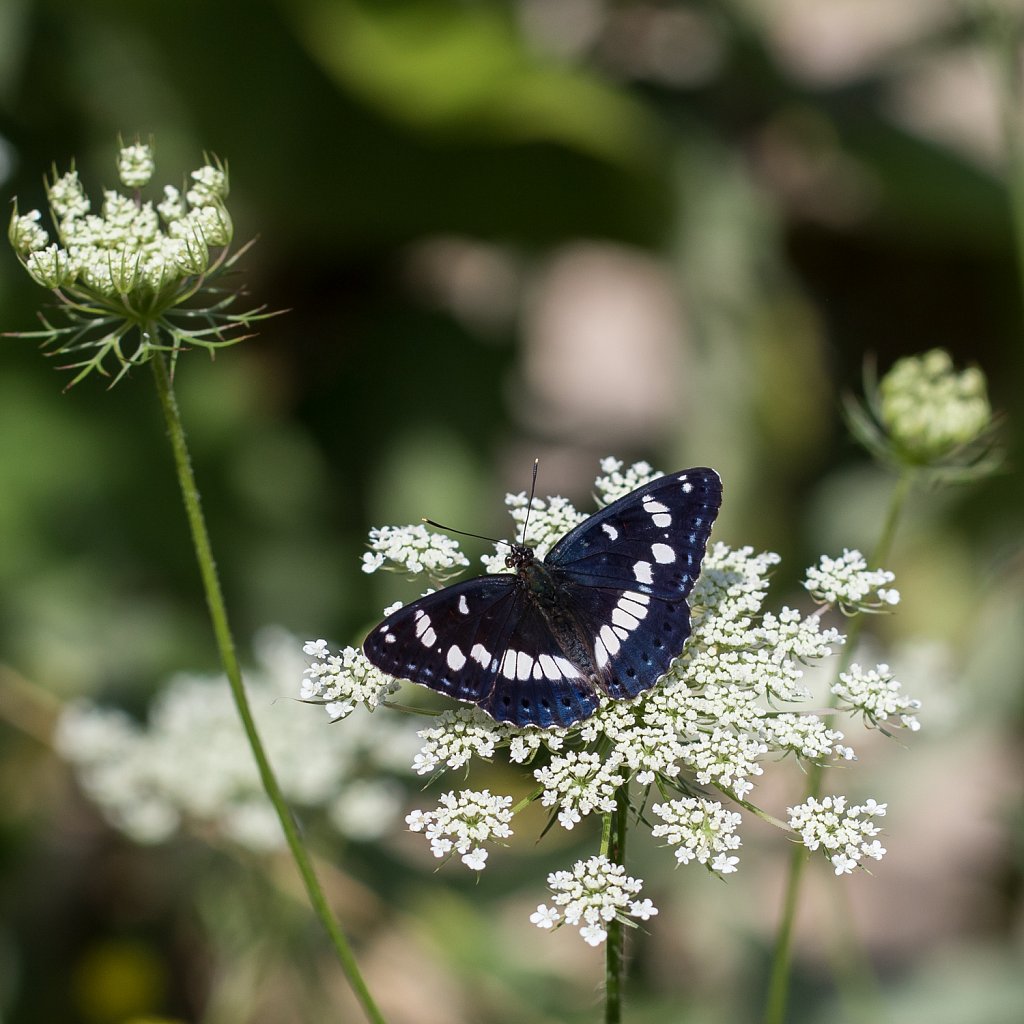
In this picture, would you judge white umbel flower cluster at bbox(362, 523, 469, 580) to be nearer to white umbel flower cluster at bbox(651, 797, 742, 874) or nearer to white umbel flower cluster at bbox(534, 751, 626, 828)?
white umbel flower cluster at bbox(534, 751, 626, 828)

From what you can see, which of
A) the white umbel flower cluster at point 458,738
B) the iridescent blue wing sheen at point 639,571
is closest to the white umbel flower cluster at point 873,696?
the iridescent blue wing sheen at point 639,571

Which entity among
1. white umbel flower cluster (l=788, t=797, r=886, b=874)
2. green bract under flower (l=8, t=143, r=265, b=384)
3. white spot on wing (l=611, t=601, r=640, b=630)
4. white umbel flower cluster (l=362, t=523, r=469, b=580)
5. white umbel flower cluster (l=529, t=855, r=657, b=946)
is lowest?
white umbel flower cluster (l=529, t=855, r=657, b=946)

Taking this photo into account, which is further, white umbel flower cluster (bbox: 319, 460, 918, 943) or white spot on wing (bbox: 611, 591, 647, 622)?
white spot on wing (bbox: 611, 591, 647, 622)

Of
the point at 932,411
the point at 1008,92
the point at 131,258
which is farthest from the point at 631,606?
the point at 1008,92

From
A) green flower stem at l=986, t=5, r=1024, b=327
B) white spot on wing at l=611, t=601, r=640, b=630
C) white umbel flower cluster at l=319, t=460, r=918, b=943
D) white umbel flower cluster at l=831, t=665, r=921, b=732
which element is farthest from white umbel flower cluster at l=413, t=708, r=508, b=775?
green flower stem at l=986, t=5, r=1024, b=327

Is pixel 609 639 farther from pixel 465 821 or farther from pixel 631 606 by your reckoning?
pixel 465 821

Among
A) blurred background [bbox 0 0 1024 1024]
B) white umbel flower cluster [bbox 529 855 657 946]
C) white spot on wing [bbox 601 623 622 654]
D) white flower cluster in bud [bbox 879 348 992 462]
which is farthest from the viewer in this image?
blurred background [bbox 0 0 1024 1024]

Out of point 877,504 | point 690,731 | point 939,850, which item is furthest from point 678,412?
point 690,731

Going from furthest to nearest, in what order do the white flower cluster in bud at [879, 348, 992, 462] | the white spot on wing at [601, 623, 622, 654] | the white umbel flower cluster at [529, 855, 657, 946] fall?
the white flower cluster in bud at [879, 348, 992, 462], the white spot on wing at [601, 623, 622, 654], the white umbel flower cluster at [529, 855, 657, 946]
